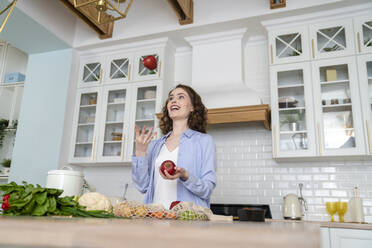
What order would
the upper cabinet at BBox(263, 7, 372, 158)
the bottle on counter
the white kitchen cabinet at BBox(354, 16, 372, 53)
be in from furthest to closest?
the white kitchen cabinet at BBox(354, 16, 372, 53) < the upper cabinet at BBox(263, 7, 372, 158) < the bottle on counter

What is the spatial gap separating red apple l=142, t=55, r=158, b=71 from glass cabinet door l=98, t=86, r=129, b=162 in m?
0.41

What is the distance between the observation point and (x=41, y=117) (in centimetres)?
400

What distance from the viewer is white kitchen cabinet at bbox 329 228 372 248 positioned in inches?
92.6

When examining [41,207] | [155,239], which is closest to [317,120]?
[41,207]

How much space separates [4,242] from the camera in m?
0.25

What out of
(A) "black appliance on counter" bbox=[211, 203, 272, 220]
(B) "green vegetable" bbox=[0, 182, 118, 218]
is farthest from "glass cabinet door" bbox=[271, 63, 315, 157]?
(B) "green vegetable" bbox=[0, 182, 118, 218]

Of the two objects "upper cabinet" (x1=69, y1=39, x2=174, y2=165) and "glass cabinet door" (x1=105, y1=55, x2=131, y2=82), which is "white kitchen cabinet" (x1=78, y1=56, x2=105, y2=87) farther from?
"glass cabinet door" (x1=105, y1=55, x2=131, y2=82)

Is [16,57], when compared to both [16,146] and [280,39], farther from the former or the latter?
[280,39]

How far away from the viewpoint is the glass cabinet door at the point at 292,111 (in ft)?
9.91

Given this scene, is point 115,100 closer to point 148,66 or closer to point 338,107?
point 148,66

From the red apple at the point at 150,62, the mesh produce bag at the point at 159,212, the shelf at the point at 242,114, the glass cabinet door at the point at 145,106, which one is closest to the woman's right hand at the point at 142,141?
the mesh produce bag at the point at 159,212

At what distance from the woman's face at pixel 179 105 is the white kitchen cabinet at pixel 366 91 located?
69.2 inches

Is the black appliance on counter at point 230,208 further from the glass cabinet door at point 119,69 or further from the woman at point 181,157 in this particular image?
the glass cabinet door at point 119,69

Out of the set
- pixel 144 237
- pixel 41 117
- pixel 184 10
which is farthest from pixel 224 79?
pixel 144 237
